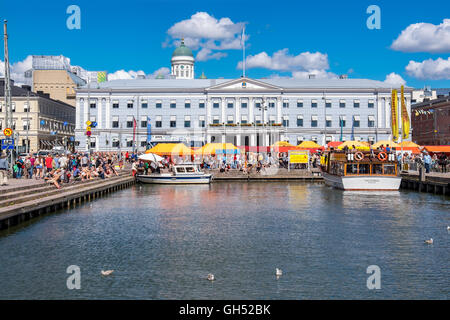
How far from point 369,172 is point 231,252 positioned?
30588mm

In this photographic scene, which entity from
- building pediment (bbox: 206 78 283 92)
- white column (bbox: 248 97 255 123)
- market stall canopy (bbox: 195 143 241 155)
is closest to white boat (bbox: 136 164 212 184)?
market stall canopy (bbox: 195 143 241 155)

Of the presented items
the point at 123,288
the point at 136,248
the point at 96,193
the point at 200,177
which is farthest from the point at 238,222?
the point at 200,177

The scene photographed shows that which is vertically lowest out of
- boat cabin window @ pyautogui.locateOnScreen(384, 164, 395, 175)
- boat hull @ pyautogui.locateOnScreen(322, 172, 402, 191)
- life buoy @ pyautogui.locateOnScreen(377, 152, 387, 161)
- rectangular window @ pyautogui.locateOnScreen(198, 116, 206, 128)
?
boat hull @ pyautogui.locateOnScreen(322, 172, 402, 191)

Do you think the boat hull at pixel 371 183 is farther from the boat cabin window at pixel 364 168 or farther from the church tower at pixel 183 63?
the church tower at pixel 183 63

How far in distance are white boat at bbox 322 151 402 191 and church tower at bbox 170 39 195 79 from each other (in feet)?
375

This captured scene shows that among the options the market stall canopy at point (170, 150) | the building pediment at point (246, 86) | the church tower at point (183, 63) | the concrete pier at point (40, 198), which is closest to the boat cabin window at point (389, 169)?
the concrete pier at point (40, 198)

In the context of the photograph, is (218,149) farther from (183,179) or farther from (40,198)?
(40,198)

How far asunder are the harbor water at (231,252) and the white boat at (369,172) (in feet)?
34.5

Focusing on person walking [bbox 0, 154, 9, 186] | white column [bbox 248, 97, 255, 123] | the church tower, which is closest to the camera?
person walking [bbox 0, 154, 9, 186]

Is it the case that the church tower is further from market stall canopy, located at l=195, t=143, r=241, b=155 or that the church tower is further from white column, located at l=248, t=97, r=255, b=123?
market stall canopy, located at l=195, t=143, r=241, b=155

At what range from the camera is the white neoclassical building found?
4294 inches

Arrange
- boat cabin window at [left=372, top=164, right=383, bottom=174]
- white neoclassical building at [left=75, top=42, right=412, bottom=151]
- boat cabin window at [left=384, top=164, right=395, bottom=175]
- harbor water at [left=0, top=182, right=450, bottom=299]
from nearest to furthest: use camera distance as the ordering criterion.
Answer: harbor water at [left=0, top=182, right=450, bottom=299] < boat cabin window at [left=384, top=164, right=395, bottom=175] < boat cabin window at [left=372, top=164, right=383, bottom=174] < white neoclassical building at [left=75, top=42, right=412, bottom=151]

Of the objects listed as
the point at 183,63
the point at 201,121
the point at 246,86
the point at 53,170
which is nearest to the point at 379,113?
the point at 246,86

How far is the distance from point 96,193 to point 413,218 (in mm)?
25341
